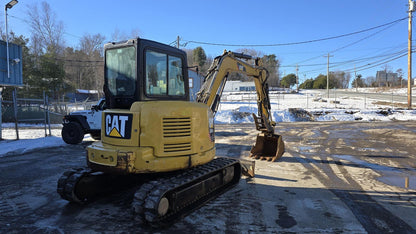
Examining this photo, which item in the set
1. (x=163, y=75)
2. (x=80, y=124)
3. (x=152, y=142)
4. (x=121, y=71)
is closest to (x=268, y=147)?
(x=163, y=75)

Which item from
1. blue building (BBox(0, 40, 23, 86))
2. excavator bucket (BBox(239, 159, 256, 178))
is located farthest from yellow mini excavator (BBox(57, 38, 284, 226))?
blue building (BBox(0, 40, 23, 86))

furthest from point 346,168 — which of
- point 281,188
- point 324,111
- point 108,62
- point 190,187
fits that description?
point 324,111

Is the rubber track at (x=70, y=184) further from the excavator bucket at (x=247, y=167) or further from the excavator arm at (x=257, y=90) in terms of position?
the excavator bucket at (x=247, y=167)

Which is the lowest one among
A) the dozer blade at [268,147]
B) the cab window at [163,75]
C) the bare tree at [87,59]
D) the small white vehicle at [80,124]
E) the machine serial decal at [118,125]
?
the dozer blade at [268,147]

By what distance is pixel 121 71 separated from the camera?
4258 mm

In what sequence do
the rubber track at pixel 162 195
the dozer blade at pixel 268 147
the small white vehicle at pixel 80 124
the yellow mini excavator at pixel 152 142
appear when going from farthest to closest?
the small white vehicle at pixel 80 124, the dozer blade at pixel 268 147, the yellow mini excavator at pixel 152 142, the rubber track at pixel 162 195

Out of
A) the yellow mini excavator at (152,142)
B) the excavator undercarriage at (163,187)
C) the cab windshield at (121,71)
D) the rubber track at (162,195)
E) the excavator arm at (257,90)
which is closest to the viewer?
the rubber track at (162,195)

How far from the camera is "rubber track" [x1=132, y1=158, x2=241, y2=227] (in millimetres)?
3418

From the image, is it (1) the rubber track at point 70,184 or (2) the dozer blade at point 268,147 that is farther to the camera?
(2) the dozer blade at point 268,147

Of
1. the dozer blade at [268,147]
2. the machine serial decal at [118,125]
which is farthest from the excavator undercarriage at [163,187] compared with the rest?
the dozer blade at [268,147]

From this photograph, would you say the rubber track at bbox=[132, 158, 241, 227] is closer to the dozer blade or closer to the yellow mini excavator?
the yellow mini excavator

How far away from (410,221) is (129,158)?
4.28 meters

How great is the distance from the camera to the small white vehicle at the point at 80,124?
11062 millimetres

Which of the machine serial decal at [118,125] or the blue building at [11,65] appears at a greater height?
the blue building at [11,65]
